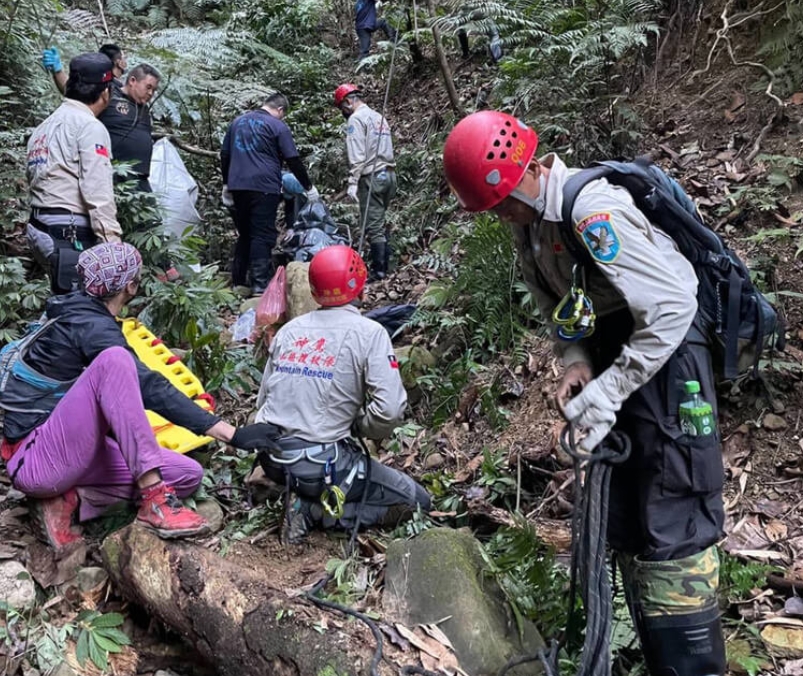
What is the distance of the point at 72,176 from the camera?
5465 millimetres

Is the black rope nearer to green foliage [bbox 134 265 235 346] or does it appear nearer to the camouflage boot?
the camouflage boot

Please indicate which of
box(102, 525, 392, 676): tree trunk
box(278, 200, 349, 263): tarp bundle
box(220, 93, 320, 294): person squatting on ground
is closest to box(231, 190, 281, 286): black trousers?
box(220, 93, 320, 294): person squatting on ground

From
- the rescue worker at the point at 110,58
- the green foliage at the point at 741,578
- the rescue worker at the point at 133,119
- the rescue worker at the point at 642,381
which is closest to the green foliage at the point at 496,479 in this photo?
the green foliage at the point at 741,578

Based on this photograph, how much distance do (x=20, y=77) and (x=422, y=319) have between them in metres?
5.40

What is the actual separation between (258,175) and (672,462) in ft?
20.0

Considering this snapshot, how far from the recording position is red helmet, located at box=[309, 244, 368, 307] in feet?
13.2

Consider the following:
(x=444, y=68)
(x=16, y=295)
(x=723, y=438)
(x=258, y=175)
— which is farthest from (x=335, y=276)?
(x=444, y=68)

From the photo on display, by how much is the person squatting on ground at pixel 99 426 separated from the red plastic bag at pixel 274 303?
2.81 metres

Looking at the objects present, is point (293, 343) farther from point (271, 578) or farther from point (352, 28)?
point (352, 28)

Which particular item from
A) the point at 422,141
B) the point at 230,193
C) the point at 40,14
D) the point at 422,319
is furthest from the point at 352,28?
the point at 422,319

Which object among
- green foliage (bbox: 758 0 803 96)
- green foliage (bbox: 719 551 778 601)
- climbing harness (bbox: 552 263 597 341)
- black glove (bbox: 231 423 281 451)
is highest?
green foliage (bbox: 758 0 803 96)

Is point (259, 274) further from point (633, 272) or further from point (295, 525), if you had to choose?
point (633, 272)

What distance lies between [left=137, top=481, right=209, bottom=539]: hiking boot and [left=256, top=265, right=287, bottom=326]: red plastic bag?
130 inches

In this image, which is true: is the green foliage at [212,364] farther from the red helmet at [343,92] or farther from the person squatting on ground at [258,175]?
the red helmet at [343,92]
